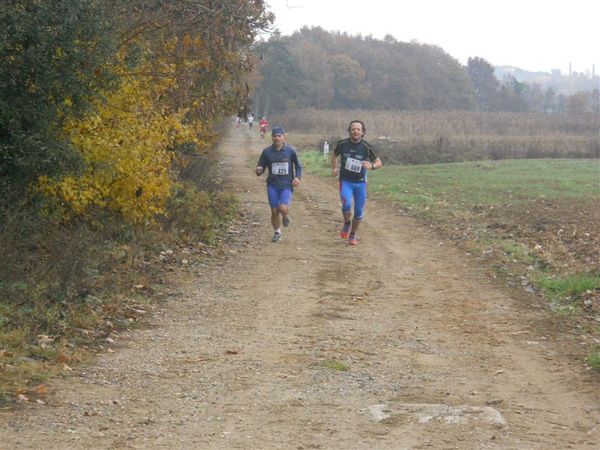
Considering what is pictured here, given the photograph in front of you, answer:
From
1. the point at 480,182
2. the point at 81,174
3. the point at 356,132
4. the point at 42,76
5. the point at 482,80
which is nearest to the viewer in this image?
the point at 42,76

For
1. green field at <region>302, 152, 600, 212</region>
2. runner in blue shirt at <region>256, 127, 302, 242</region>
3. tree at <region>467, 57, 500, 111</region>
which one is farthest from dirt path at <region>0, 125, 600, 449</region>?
tree at <region>467, 57, 500, 111</region>

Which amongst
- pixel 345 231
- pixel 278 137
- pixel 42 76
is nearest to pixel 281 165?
pixel 278 137

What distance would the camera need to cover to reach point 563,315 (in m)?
10.9

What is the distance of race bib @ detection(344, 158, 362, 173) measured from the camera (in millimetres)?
15695

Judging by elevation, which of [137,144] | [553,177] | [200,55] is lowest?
[553,177]

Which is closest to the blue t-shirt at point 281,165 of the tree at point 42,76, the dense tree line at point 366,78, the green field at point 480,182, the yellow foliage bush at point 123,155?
the yellow foliage bush at point 123,155

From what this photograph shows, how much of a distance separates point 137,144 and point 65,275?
9.00ft

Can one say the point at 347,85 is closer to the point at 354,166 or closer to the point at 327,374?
the point at 354,166

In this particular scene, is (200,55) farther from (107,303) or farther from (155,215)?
(107,303)

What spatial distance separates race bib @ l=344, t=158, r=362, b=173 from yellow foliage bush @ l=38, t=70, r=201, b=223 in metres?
3.14

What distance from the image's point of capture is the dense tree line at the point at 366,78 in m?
94.0

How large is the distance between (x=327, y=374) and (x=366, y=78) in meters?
106

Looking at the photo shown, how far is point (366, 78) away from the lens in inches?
4407

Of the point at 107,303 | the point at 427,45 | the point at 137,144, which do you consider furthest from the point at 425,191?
the point at 427,45
